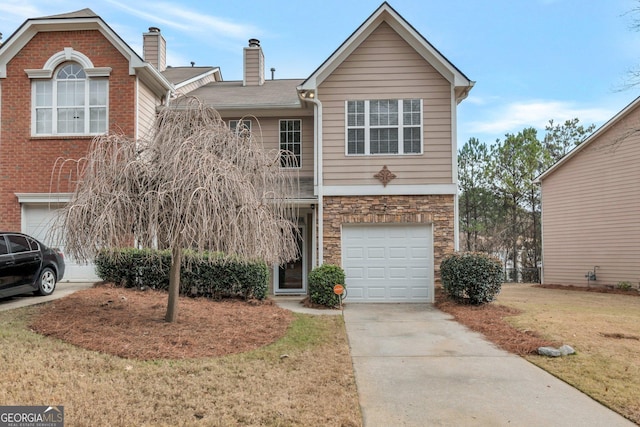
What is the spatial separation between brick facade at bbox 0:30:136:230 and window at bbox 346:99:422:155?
6032mm

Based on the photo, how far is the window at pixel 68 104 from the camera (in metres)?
12.1

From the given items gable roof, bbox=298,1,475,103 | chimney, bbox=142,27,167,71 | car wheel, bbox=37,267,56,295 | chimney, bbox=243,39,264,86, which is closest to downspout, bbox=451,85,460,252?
gable roof, bbox=298,1,475,103

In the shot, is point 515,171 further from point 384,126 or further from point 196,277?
point 196,277

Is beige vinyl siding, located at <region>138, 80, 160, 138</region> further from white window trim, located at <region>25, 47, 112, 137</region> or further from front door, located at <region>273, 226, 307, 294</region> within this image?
front door, located at <region>273, 226, 307, 294</region>

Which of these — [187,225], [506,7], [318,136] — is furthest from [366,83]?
[187,225]

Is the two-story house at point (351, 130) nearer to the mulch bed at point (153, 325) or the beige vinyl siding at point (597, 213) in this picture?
the mulch bed at point (153, 325)

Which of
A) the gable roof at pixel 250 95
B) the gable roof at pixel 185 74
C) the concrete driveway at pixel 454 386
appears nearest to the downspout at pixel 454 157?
the concrete driveway at pixel 454 386

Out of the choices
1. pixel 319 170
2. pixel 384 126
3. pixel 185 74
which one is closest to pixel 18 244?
pixel 319 170

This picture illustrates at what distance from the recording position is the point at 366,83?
12.3 m

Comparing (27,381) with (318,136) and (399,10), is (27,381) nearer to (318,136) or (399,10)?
(318,136)

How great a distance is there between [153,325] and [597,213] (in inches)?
679

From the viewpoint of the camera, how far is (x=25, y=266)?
8.92 metres

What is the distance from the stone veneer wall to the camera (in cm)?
1196

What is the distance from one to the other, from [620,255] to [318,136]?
12.7 meters
